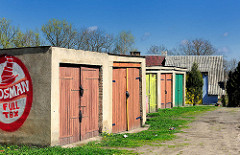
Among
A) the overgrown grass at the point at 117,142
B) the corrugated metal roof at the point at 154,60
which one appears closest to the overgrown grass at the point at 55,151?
the overgrown grass at the point at 117,142

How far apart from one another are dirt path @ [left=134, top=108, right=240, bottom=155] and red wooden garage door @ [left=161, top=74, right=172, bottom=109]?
745cm

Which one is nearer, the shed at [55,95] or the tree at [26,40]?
the shed at [55,95]

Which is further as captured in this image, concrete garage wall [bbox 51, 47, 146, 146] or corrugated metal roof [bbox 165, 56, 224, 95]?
corrugated metal roof [bbox 165, 56, 224, 95]

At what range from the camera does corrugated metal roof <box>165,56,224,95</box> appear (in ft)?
102

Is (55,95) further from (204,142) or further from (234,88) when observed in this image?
(234,88)

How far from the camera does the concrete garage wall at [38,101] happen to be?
28.2 feet

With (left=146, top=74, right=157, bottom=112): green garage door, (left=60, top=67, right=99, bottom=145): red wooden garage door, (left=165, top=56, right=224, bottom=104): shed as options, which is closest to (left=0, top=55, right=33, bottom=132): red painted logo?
(left=60, top=67, right=99, bottom=145): red wooden garage door

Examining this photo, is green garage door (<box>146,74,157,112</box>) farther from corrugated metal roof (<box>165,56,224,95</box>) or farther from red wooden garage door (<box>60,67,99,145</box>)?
corrugated metal roof (<box>165,56,224,95</box>)

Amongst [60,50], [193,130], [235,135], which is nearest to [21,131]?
[60,50]

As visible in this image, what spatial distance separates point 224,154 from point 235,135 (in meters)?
3.13

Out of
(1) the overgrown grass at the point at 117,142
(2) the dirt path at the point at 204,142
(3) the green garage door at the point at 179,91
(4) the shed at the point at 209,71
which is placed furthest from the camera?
(4) the shed at the point at 209,71

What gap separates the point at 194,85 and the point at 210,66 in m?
8.61

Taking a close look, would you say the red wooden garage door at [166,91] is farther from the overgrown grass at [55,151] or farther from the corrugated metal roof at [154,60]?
the corrugated metal roof at [154,60]

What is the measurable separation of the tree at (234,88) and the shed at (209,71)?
780 cm
